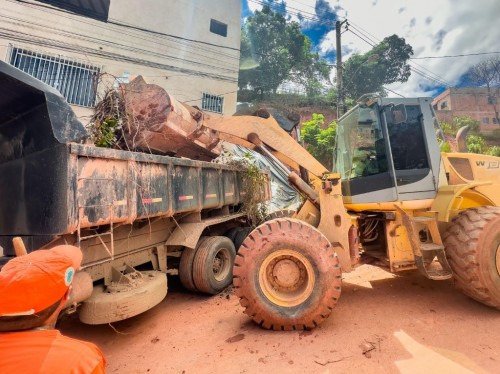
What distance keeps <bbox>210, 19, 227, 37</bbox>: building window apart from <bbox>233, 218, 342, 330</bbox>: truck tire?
48.6 feet

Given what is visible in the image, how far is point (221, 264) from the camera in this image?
4590mm

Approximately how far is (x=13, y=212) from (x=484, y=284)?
5.04 m

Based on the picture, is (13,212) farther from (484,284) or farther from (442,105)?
(442,105)

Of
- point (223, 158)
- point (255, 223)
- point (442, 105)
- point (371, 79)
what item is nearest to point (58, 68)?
point (223, 158)

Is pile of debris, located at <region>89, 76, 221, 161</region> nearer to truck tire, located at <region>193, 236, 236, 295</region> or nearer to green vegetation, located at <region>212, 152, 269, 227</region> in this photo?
green vegetation, located at <region>212, 152, 269, 227</region>

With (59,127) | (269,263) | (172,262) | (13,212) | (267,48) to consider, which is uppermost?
(267,48)

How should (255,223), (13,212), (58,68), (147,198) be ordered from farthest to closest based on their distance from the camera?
(58,68) < (255,223) < (147,198) < (13,212)

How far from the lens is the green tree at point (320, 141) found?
15.2 m

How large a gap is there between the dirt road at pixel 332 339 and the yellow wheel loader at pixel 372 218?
0.31m

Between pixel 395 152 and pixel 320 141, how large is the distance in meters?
12.0

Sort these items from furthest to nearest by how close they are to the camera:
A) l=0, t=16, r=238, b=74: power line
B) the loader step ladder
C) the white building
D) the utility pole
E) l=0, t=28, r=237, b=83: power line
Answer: the utility pole
l=0, t=16, r=238, b=74: power line
the white building
l=0, t=28, r=237, b=83: power line
the loader step ladder

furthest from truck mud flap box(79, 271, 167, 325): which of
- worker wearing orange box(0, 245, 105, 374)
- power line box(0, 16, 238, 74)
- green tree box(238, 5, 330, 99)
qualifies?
green tree box(238, 5, 330, 99)

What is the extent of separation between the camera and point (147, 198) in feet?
10.3

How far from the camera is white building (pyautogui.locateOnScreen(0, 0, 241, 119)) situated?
987 centimetres
